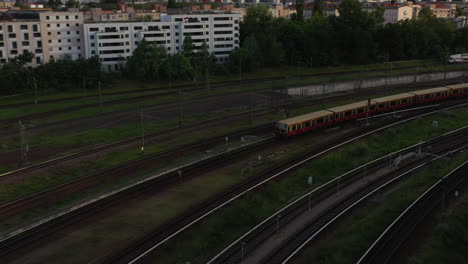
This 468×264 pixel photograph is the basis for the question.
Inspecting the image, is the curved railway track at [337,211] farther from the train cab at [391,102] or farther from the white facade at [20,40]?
the white facade at [20,40]

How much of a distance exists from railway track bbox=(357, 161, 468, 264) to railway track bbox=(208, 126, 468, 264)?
4.00 metres

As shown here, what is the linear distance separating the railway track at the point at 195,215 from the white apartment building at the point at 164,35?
6360 centimetres

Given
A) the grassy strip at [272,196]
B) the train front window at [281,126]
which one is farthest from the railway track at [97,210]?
the train front window at [281,126]

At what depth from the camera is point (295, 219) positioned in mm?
30000

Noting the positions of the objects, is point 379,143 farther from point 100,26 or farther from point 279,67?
point 100,26

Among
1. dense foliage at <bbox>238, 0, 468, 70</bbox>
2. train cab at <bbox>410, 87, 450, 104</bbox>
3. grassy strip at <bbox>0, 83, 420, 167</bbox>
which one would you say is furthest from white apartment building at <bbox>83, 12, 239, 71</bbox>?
train cab at <bbox>410, 87, 450, 104</bbox>

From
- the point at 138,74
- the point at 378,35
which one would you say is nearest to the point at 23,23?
the point at 138,74

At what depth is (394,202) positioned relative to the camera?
32156mm

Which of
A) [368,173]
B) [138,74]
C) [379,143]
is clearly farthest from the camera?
[138,74]

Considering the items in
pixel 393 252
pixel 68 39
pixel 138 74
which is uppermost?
pixel 68 39

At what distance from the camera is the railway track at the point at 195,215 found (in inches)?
1011

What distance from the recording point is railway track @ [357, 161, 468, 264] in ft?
82.1

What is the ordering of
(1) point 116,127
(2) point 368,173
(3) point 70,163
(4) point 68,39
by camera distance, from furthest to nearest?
(4) point 68,39
(1) point 116,127
(3) point 70,163
(2) point 368,173

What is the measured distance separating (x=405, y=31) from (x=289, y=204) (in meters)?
96.6
